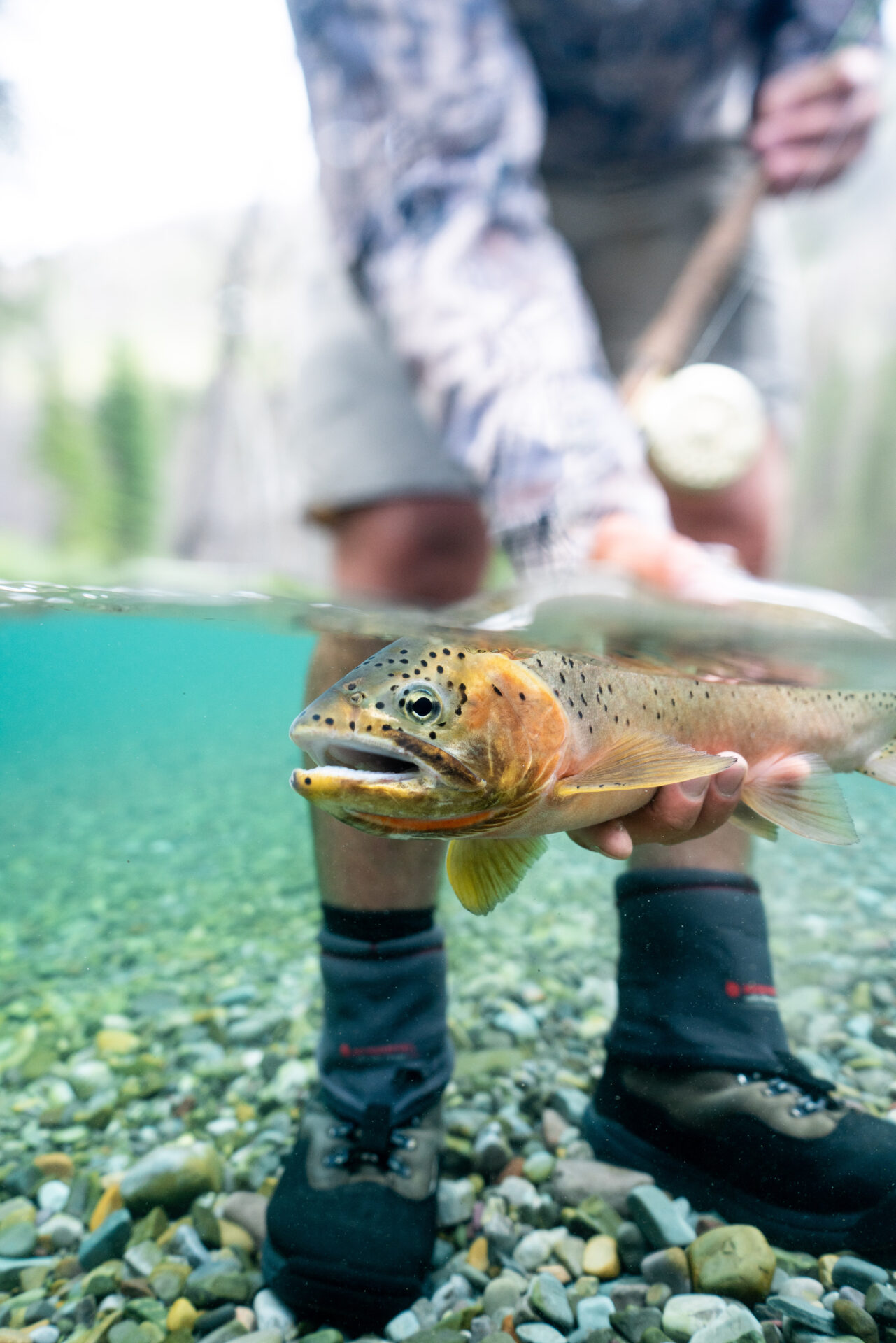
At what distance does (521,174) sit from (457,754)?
233cm

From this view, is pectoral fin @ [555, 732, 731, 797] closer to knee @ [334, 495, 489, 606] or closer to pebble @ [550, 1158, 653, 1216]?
pebble @ [550, 1158, 653, 1216]

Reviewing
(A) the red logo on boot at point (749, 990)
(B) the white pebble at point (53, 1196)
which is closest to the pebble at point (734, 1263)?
(A) the red logo on boot at point (749, 990)

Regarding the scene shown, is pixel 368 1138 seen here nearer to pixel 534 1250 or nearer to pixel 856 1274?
pixel 534 1250

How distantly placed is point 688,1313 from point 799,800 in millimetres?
792

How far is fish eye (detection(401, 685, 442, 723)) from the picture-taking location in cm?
92

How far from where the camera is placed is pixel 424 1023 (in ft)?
4.90

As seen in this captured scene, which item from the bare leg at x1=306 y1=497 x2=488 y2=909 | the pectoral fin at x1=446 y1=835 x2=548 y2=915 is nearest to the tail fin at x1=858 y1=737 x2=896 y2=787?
the pectoral fin at x1=446 y1=835 x2=548 y2=915

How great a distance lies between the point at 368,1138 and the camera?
152 centimetres

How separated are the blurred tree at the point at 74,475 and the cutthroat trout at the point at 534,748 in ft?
17.1

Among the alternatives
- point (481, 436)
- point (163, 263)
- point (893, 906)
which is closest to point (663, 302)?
point (481, 436)

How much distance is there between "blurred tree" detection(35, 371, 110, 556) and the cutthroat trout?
5220 mm

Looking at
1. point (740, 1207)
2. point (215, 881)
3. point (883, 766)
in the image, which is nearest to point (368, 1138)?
point (740, 1207)

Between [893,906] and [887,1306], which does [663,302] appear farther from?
[887,1306]

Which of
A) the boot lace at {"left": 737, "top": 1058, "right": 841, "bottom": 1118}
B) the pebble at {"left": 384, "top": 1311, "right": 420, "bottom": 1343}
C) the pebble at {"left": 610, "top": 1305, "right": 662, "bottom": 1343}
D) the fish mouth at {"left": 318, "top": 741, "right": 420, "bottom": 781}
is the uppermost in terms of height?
the fish mouth at {"left": 318, "top": 741, "right": 420, "bottom": 781}
